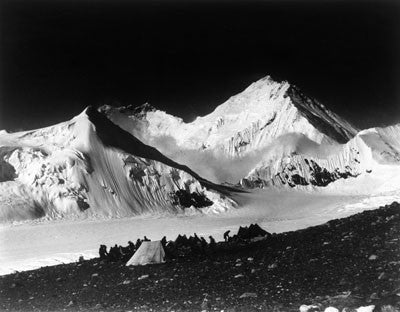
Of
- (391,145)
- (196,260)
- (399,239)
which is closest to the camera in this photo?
(399,239)

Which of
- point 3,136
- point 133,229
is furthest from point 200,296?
point 3,136

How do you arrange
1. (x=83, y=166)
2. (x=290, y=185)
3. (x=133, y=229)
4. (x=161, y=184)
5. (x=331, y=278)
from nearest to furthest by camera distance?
1. (x=331, y=278)
2. (x=133, y=229)
3. (x=83, y=166)
4. (x=161, y=184)
5. (x=290, y=185)

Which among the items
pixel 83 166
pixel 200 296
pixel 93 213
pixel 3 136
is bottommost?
pixel 200 296

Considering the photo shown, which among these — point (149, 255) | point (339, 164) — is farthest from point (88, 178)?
point (339, 164)

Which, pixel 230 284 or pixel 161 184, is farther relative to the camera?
pixel 161 184

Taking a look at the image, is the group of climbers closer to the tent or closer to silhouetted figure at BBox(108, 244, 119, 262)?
silhouetted figure at BBox(108, 244, 119, 262)

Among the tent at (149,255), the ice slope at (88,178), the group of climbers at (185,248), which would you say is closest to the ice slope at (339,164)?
the ice slope at (88,178)

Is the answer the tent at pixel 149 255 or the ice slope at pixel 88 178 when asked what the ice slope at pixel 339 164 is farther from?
the tent at pixel 149 255

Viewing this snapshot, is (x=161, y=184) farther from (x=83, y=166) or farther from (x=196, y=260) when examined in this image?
(x=196, y=260)
